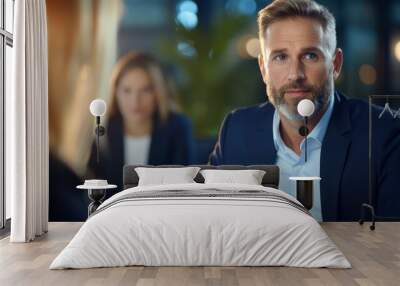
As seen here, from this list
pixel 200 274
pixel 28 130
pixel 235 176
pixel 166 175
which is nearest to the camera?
pixel 200 274

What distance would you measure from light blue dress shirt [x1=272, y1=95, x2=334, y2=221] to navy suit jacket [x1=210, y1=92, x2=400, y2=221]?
64mm

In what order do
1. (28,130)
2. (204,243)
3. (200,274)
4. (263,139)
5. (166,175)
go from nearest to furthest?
(200,274), (204,243), (28,130), (166,175), (263,139)

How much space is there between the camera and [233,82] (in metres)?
8.16

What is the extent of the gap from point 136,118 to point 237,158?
4.73 feet

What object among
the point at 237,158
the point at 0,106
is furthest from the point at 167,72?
the point at 0,106

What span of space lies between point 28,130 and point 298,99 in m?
3.48

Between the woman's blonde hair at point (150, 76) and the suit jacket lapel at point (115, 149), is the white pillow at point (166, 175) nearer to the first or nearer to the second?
the suit jacket lapel at point (115, 149)

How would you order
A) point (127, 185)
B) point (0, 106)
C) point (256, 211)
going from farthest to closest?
point (127, 185), point (0, 106), point (256, 211)

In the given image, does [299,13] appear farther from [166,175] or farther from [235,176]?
[166,175]

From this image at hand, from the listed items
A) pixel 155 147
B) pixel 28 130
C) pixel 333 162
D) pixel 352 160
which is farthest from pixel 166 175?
pixel 352 160

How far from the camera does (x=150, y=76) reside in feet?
26.9

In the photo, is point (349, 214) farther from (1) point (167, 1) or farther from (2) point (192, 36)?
(1) point (167, 1)

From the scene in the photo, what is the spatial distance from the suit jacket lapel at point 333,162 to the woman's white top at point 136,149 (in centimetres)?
230

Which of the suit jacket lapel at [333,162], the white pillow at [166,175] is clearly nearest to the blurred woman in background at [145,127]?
the white pillow at [166,175]
